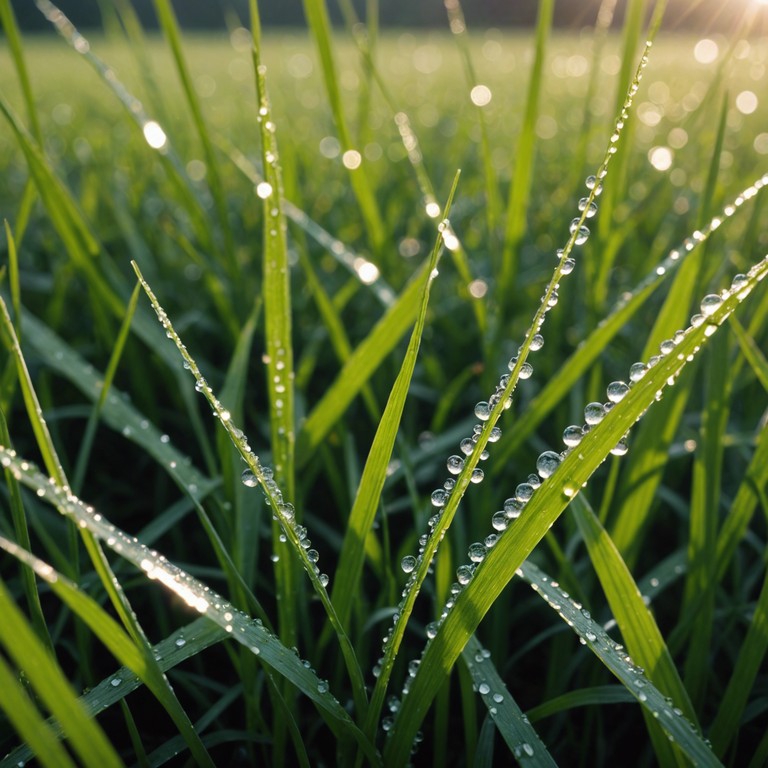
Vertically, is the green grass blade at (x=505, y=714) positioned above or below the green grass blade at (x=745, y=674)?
below

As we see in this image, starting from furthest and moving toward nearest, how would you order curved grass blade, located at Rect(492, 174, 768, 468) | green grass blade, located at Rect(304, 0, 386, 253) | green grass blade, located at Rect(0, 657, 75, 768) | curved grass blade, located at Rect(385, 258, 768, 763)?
green grass blade, located at Rect(304, 0, 386, 253), curved grass blade, located at Rect(492, 174, 768, 468), curved grass blade, located at Rect(385, 258, 768, 763), green grass blade, located at Rect(0, 657, 75, 768)

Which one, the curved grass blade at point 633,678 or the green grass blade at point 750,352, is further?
the green grass blade at point 750,352

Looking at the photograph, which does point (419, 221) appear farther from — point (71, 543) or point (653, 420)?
point (71, 543)

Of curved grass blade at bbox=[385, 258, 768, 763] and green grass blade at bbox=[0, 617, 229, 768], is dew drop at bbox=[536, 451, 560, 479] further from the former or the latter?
green grass blade at bbox=[0, 617, 229, 768]

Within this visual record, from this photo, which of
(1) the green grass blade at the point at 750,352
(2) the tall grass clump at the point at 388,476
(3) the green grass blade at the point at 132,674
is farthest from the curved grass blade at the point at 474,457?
(1) the green grass blade at the point at 750,352

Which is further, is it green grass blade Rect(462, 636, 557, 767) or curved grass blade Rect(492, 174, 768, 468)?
curved grass blade Rect(492, 174, 768, 468)

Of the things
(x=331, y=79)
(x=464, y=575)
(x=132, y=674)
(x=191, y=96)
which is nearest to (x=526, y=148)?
(x=331, y=79)

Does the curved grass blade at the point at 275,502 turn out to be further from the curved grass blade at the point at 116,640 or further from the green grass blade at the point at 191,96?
the green grass blade at the point at 191,96

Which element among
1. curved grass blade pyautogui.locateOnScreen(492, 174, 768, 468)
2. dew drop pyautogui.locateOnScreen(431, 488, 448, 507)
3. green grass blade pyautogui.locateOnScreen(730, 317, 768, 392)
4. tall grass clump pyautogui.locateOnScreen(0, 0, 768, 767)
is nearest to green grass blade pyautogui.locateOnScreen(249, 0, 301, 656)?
tall grass clump pyautogui.locateOnScreen(0, 0, 768, 767)
